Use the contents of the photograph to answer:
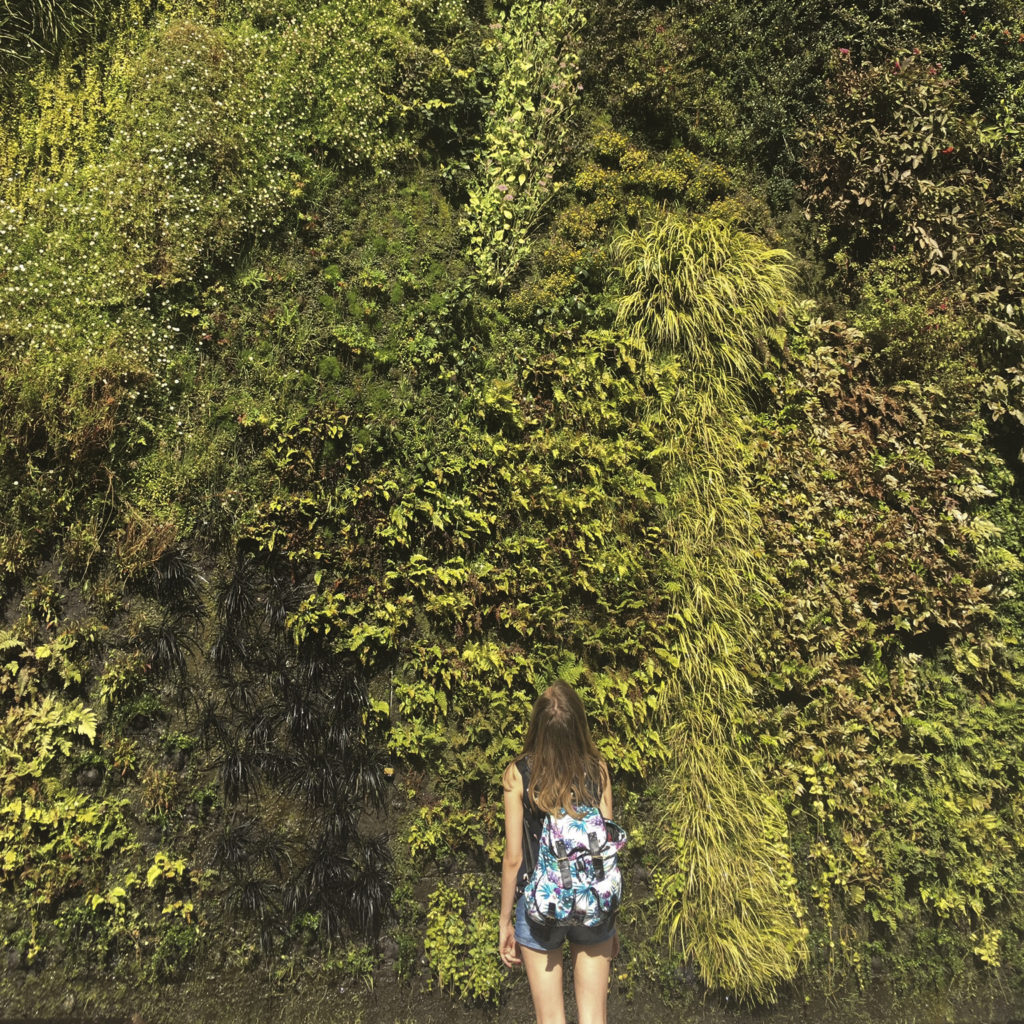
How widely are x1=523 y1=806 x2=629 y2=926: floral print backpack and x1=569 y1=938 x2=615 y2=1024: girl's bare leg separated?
20cm

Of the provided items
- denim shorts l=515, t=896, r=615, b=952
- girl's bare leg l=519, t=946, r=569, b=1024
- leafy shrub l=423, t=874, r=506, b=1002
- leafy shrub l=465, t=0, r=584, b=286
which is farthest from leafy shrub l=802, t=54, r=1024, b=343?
leafy shrub l=423, t=874, r=506, b=1002

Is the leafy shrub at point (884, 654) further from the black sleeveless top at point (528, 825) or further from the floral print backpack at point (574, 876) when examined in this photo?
the black sleeveless top at point (528, 825)

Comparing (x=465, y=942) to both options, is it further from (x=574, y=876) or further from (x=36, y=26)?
(x=36, y=26)

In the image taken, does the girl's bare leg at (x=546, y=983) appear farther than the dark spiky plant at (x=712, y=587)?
No

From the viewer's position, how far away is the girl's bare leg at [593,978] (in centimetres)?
360

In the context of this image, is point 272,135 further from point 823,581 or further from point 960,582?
point 960,582

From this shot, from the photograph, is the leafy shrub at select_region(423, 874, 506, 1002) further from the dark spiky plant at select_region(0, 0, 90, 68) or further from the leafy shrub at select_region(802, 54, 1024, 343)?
the dark spiky plant at select_region(0, 0, 90, 68)

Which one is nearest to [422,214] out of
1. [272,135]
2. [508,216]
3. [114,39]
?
[508,216]

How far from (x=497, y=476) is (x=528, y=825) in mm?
2683

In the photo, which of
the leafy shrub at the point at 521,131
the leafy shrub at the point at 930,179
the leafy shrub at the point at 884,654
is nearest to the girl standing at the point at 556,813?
the leafy shrub at the point at 884,654

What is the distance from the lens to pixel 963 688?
578 centimetres

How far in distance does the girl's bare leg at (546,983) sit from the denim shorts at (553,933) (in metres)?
0.06

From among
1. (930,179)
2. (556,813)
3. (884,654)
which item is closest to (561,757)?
(556,813)

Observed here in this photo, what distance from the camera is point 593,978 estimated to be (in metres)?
3.62
